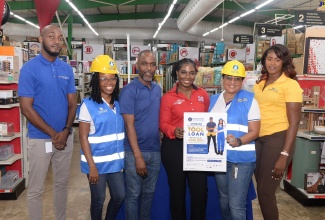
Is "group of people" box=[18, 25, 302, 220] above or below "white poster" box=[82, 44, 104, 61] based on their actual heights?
below

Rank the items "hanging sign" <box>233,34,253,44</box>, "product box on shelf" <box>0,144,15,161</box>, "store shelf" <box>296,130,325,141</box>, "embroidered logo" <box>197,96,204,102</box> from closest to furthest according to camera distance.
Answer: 1. "embroidered logo" <box>197,96,204,102</box>
2. "store shelf" <box>296,130,325,141</box>
3. "product box on shelf" <box>0,144,15,161</box>
4. "hanging sign" <box>233,34,253,44</box>

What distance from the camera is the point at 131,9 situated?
21.0 metres

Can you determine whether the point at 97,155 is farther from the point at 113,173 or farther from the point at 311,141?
the point at 311,141

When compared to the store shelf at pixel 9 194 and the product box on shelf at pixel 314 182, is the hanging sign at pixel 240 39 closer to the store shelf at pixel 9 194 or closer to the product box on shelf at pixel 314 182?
the product box on shelf at pixel 314 182

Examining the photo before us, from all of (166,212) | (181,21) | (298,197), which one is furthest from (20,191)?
(181,21)

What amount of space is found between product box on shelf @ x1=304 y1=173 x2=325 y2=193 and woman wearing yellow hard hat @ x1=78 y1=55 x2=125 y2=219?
2.89m

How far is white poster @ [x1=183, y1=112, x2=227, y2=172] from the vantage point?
99.3 inches

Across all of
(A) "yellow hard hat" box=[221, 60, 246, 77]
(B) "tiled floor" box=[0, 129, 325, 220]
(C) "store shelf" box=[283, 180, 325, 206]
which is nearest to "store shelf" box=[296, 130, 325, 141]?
(C) "store shelf" box=[283, 180, 325, 206]

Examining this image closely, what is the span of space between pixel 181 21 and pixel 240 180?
16621 millimetres

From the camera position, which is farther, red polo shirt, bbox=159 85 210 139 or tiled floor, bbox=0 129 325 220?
tiled floor, bbox=0 129 325 220

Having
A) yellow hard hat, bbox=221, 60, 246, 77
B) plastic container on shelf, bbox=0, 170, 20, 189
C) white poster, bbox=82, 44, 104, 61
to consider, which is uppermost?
white poster, bbox=82, 44, 104, 61

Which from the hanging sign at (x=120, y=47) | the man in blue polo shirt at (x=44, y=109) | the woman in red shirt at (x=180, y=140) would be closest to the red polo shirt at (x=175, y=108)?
the woman in red shirt at (x=180, y=140)

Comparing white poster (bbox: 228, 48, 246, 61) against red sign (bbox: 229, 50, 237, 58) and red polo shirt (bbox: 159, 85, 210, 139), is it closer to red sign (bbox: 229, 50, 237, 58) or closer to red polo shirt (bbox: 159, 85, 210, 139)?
red sign (bbox: 229, 50, 237, 58)

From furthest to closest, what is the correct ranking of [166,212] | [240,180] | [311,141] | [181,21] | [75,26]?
[75,26] < [181,21] < [311,141] < [166,212] < [240,180]
